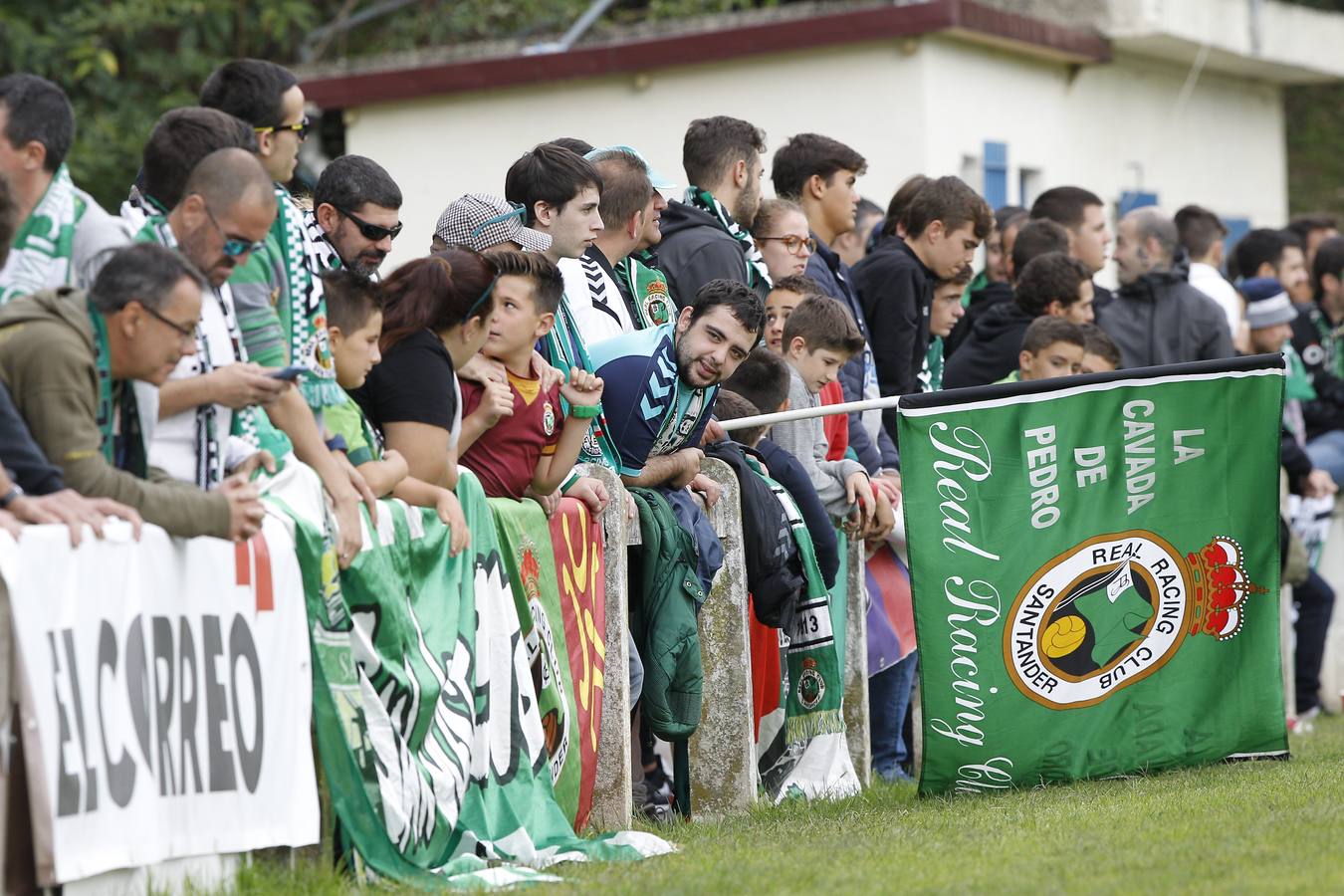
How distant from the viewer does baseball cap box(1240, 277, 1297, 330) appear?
1330cm

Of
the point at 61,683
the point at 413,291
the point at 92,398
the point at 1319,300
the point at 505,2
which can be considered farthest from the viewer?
the point at 505,2

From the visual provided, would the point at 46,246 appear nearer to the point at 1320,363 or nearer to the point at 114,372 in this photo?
the point at 114,372

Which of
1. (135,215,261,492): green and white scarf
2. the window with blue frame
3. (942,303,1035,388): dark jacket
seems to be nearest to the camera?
(135,215,261,492): green and white scarf

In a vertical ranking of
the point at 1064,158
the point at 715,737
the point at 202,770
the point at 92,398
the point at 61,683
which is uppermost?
the point at 1064,158

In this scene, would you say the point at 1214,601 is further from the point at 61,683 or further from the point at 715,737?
the point at 61,683

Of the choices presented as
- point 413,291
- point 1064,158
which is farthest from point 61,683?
point 1064,158

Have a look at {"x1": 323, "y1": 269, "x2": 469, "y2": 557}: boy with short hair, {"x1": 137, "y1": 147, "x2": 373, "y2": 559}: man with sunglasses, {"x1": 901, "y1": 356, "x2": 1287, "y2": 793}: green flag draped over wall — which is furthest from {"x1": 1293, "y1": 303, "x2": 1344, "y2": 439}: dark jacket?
{"x1": 137, "y1": 147, "x2": 373, "y2": 559}: man with sunglasses

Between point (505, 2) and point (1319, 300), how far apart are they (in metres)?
12.1

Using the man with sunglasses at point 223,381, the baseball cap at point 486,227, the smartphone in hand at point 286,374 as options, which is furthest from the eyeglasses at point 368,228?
the smartphone in hand at point 286,374

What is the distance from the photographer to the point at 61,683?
4.86 meters

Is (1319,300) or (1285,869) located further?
(1319,300)

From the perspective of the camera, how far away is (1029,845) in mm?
6383

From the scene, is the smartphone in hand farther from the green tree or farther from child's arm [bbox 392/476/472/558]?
the green tree

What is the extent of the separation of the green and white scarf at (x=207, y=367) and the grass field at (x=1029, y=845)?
109cm
